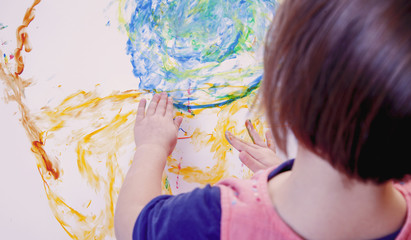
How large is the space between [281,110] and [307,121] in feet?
0.13

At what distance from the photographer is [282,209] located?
0.47 metres

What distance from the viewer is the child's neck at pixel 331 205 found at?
1.43 feet

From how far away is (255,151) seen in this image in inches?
29.3

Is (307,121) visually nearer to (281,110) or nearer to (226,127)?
(281,110)

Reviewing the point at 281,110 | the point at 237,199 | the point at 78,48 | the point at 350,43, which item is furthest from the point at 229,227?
the point at 78,48

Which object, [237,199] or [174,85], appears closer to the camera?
[237,199]

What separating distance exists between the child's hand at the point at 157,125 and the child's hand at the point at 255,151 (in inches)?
5.3

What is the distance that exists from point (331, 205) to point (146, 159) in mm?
349

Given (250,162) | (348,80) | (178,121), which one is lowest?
(250,162)

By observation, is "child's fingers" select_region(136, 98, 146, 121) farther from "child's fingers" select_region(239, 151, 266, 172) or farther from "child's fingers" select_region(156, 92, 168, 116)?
"child's fingers" select_region(239, 151, 266, 172)

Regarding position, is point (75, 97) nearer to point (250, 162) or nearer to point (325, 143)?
point (250, 162)

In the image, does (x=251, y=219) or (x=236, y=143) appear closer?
(x=251, y=219)

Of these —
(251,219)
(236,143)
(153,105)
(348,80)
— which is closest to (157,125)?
(153,105)

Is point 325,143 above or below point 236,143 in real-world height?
above
